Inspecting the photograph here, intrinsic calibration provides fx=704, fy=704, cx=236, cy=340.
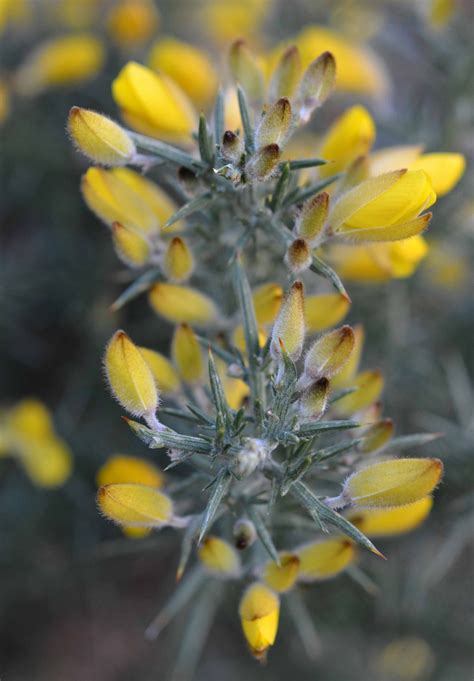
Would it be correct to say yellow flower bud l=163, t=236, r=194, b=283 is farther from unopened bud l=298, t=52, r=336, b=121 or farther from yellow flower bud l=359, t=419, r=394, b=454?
yellow flower bud l=359, t=419, r=394, b=454

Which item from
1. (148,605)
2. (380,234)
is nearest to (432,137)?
(380,234)

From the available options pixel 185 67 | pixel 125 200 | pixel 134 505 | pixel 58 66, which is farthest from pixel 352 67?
pixel 134 505

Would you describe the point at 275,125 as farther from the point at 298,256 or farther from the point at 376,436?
the point at 376,436

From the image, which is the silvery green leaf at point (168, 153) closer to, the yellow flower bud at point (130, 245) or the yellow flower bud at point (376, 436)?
the yellow flower bud at point (130, 245)

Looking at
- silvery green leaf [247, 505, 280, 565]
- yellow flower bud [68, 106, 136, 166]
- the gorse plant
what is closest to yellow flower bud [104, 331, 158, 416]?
the gorse plant

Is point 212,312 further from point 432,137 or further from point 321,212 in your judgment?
point 432,137

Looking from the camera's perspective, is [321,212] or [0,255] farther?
[0,255]
